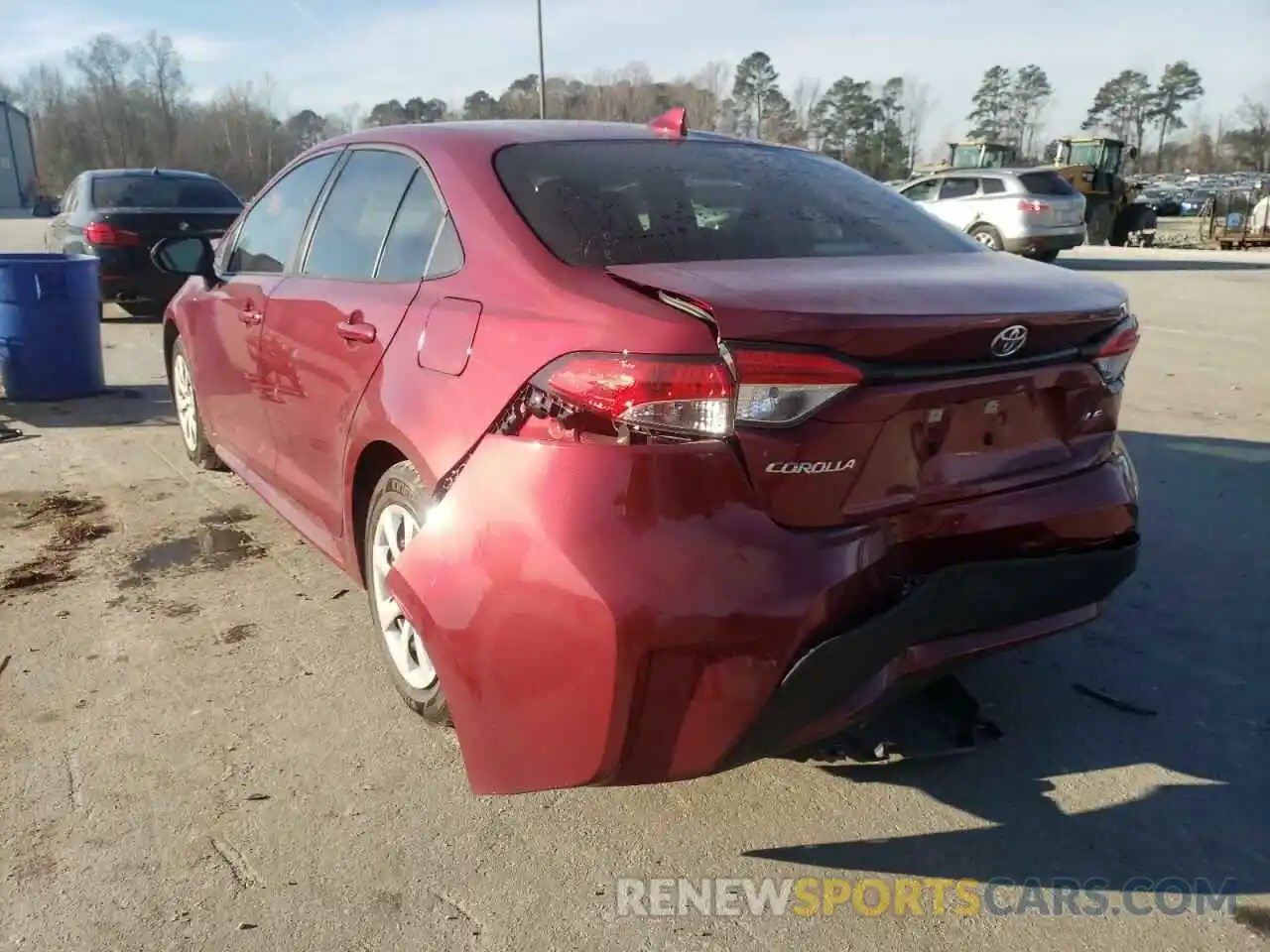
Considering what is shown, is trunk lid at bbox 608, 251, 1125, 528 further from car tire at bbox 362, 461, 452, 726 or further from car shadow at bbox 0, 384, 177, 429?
car shadow at bbox 0, 384, 177, 429

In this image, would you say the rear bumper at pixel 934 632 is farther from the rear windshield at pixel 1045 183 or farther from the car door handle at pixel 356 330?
the rear windshield at pixel 1045 183

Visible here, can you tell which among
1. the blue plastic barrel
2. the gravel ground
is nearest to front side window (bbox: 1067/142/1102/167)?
the blue plastic barrel

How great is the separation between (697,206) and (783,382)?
3.11 ft

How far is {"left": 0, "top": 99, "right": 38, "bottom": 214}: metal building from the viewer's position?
64.7 metres

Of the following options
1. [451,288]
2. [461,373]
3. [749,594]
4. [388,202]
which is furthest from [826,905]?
[388,202]

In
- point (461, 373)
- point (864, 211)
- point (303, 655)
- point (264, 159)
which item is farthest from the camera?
point (264, 159)

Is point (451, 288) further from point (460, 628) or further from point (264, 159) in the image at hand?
point (264, 159)

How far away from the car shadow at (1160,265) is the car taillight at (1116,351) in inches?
684

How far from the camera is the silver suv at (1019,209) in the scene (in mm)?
17328

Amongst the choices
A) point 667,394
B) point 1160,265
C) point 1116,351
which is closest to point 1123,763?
point 1116,351

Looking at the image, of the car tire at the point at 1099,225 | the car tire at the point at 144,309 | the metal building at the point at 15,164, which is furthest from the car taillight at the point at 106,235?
the metal building at the point at 15,164

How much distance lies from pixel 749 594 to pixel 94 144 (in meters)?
102

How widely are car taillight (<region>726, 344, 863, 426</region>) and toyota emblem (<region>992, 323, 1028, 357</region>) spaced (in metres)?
0.40

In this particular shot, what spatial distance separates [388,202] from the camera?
3.18m
